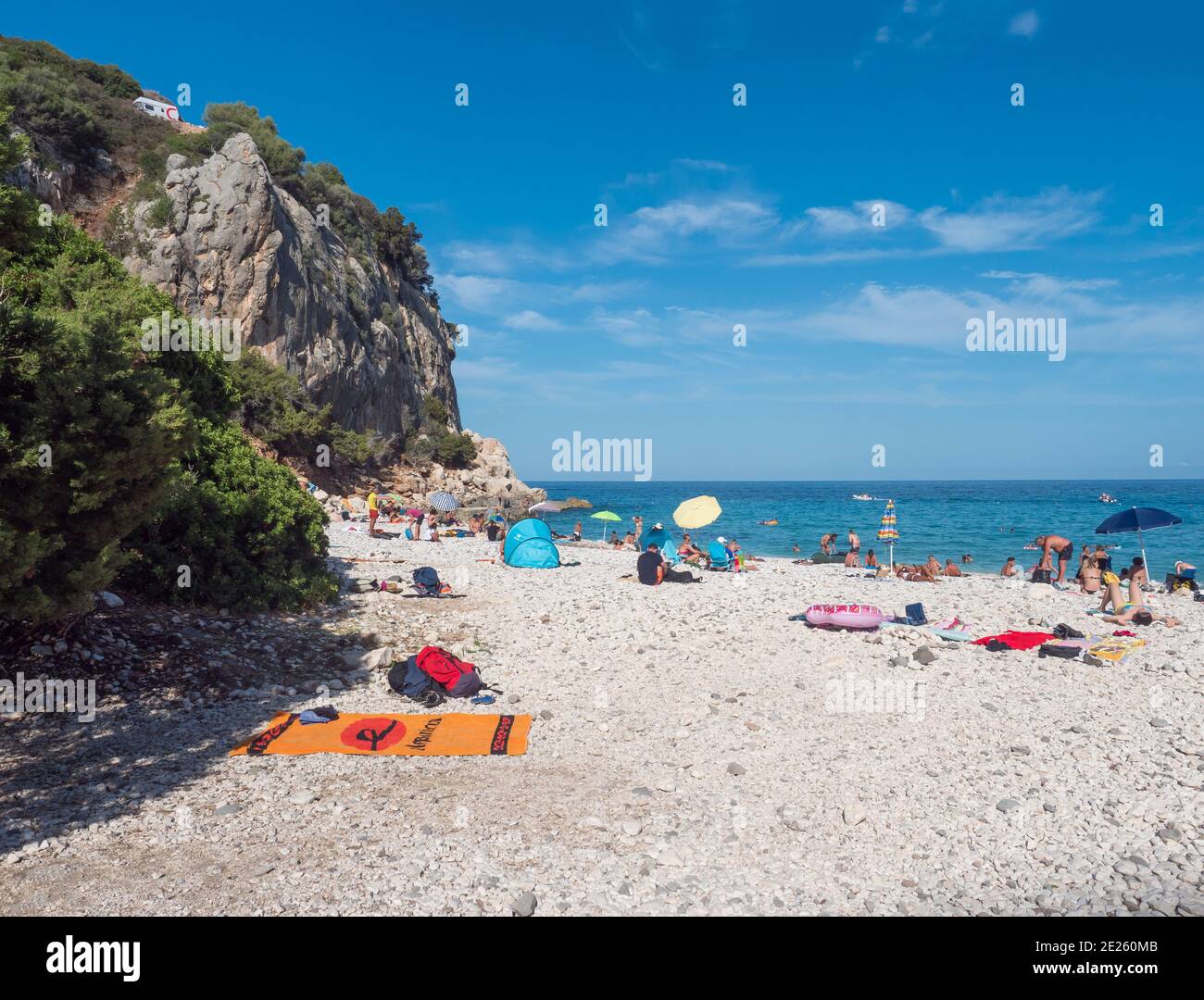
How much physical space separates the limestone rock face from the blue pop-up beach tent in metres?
22.3

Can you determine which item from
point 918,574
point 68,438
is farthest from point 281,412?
point 68,438

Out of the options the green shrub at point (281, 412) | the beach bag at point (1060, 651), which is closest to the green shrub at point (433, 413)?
the green shrub at point (281, 412)

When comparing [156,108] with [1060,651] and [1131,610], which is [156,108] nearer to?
[1060,651]

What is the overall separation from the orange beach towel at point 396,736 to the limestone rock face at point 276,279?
3164 centimetres

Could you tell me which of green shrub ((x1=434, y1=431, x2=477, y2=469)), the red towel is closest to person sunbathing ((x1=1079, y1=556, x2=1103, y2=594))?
the red towel

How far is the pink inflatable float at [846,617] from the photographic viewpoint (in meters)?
12.7

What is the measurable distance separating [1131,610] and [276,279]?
36.7 m

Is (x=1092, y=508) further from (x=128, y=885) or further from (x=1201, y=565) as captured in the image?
(x=128, y=885)

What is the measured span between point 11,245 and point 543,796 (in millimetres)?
7337

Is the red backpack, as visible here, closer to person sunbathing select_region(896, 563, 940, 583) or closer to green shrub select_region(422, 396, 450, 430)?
person sunbathing select_region(896, 563, 940, 583)

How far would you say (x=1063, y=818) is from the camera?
610 cm

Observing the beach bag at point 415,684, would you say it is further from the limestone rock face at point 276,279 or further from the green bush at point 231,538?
the limestone rock face at point 276,279

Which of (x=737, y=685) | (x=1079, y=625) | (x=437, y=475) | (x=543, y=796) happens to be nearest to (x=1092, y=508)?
(x=437, y=475)
